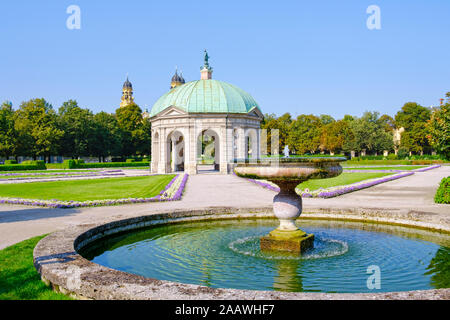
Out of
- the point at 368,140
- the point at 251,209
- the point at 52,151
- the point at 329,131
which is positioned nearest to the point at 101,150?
the point at 52,151

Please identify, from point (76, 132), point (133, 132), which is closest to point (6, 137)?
point (76, 132)

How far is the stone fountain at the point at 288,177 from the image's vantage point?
26.6ft

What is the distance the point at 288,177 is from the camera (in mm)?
8164

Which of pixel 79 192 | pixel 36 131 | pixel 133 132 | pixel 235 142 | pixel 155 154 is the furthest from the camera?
pixel 133 132

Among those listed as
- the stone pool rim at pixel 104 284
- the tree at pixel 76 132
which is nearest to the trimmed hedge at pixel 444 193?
the stone pool rim at pixel 104 284

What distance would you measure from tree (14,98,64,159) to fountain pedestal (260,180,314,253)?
6157 centimetres

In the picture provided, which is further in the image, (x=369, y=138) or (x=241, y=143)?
(x=369, y=138)

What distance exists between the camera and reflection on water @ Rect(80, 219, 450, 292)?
22.2ft

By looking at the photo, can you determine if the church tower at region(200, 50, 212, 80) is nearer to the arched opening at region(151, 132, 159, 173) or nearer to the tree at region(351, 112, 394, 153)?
the arched opening at region(151, 132, 159, 173)

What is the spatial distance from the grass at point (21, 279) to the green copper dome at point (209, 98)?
36.4 m

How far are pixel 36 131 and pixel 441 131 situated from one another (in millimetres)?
62060

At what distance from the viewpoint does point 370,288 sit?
6328mm

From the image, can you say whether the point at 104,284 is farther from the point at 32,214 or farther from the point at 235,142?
the point at 235,142

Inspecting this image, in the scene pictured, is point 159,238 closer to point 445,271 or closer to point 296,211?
point 296,211
